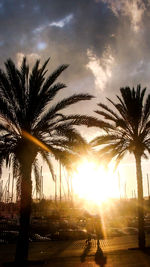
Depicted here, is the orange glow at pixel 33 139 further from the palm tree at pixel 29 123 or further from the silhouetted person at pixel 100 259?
the silhouetted person at pixel 100 259

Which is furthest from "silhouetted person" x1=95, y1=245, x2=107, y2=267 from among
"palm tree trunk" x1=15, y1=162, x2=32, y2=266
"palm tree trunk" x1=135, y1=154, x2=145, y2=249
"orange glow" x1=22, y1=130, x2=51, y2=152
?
"orange glow" x1=22, y1=130, x2=51, y2=152

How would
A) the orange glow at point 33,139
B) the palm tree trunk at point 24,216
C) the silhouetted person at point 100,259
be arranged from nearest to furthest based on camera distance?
the silhouetted person at point 100,259
the palm tree trunk at point 24,216
the orange glow at point 33,139

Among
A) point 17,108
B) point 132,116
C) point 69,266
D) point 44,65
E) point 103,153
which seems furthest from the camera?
point 103,153

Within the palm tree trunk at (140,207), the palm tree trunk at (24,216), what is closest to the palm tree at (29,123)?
the palm tree trunk at (24,216)

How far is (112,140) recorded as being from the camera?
15805 millimetres

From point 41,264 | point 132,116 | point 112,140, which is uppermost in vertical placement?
point 132,116

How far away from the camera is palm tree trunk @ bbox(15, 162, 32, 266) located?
33.5 feet

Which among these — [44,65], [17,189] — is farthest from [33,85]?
[17,189]

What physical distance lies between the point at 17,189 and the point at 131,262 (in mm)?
5743

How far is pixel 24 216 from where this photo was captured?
10.7 metres

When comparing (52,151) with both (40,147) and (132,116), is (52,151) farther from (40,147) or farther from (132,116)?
(132,116)

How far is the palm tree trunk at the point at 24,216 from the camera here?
10198 millimetres

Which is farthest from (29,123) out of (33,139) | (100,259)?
(100,259)

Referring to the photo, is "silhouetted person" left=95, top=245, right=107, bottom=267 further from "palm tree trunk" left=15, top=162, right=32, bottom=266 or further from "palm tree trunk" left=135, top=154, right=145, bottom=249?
"palm tree trunk" left=135, top=154, right=145, bottom=249
